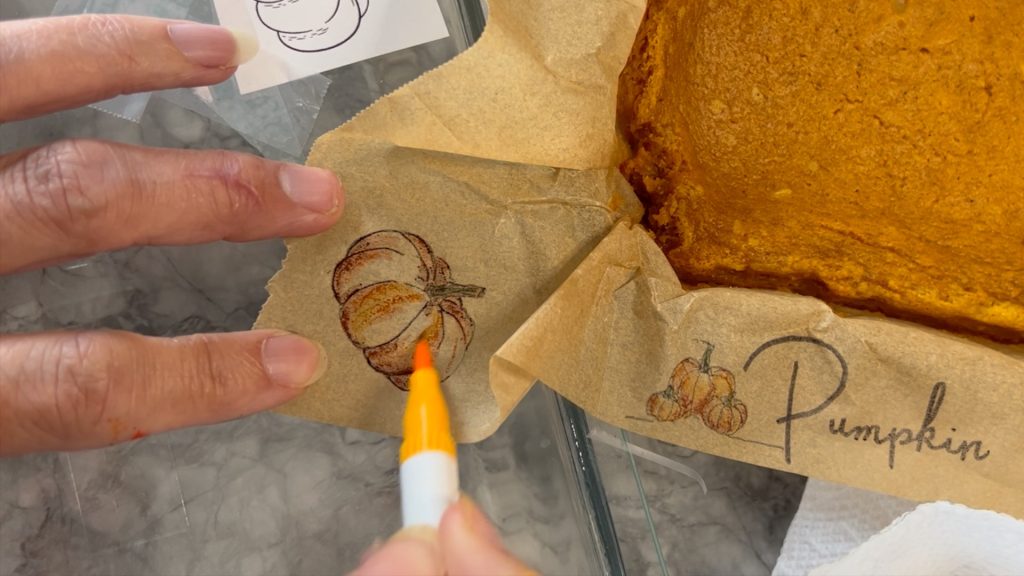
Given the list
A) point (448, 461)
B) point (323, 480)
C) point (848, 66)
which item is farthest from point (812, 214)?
point (323, 480)

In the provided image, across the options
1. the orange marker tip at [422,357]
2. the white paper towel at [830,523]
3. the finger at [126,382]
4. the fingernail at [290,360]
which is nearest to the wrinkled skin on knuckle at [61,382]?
the finger at [126,382]

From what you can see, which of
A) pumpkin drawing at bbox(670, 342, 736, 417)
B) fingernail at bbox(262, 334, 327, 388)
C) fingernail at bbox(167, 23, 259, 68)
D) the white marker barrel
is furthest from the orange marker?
fingernail at bbox(167, 23, 259, 68)

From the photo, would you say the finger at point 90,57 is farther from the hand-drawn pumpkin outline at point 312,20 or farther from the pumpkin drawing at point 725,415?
the pumpkin drawing at point 725,415

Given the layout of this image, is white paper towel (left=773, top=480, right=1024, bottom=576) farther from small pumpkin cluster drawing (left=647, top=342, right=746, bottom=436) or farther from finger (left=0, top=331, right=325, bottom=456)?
finger (left=0, top=331, right=325, bottom=456)

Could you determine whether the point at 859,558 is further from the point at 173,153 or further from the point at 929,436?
the point at 173,153

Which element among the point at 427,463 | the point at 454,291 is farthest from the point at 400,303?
the point at 427,463

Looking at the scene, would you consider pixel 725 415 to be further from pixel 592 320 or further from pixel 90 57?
pixel 90 57
